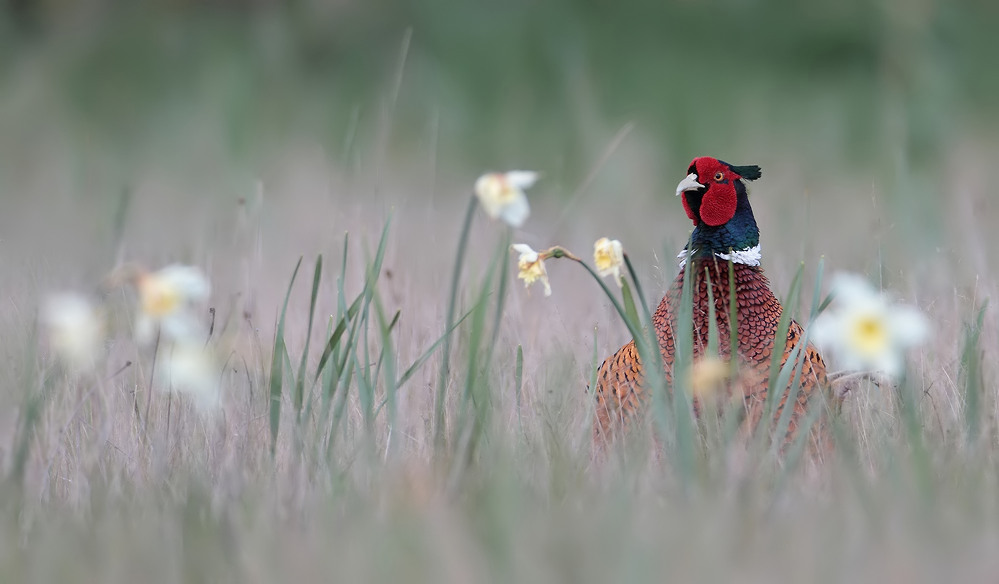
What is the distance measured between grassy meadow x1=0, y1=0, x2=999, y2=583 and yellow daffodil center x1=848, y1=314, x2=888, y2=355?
0.28 meters

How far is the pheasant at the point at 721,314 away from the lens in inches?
91.0

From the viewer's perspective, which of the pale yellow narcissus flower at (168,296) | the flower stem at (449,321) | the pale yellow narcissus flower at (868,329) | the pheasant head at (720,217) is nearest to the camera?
the pale yellow narcissus flower at (168,296)

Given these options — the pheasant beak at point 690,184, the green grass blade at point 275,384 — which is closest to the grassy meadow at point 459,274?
the green grass blade at point 275,384

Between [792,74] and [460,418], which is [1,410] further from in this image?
[792,74]

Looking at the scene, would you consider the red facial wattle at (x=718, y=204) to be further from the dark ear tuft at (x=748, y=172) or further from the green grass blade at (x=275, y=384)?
the green grass blade at (x=275, y=384)

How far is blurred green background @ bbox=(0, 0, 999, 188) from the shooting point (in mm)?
7719

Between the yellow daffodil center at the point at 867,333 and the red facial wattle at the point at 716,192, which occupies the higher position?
the red facial wattle at the point at 716,192

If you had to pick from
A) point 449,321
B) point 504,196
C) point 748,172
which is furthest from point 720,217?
point 504,196

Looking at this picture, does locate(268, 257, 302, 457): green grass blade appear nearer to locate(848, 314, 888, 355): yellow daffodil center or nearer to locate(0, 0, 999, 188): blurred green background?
locate(848, 314, 888, 355): yellow daffodil center

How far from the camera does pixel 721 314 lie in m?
2.39

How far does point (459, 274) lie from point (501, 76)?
7.36m

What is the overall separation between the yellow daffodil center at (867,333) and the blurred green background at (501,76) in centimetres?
548

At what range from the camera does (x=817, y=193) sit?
6645 millimetres

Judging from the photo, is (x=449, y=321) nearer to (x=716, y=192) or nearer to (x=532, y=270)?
(x=532, y=270)
